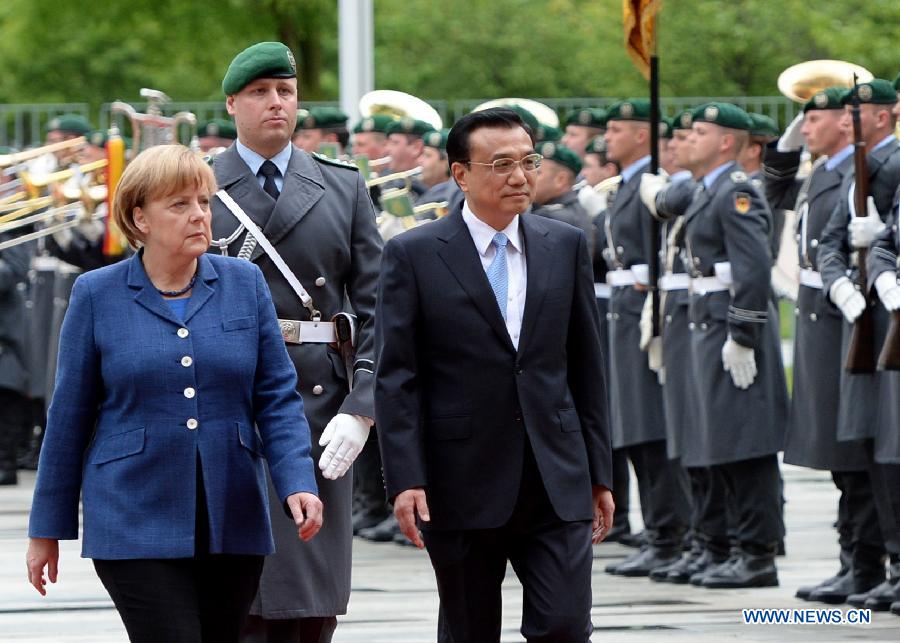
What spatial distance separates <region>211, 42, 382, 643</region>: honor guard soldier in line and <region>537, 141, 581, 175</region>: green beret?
4.88 m

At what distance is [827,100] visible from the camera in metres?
9.67

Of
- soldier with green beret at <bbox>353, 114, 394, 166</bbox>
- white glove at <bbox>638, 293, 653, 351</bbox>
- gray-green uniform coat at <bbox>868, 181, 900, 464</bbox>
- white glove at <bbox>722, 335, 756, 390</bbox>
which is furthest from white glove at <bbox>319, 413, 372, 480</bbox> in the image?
soldier with green beret at <bbox>353, 114, 394, 166</bbox>

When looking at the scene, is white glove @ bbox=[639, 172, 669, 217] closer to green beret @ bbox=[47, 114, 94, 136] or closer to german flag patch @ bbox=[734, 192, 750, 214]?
german flag patch @ bbox=[734, 192, 750, 214]

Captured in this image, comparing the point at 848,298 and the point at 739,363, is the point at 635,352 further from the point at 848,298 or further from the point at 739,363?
the point at 848,298

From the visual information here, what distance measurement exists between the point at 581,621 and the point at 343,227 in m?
1.54

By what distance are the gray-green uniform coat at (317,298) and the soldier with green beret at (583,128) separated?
278 inches

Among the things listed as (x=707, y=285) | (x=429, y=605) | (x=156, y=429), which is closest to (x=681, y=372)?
(x=707, y=285)

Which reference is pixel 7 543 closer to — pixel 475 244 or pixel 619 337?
pixel 619 337

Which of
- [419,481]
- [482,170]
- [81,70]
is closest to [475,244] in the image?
[482,170]

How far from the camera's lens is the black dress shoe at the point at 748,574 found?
992 cm

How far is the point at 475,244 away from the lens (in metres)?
5.99

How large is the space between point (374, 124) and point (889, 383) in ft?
19.5

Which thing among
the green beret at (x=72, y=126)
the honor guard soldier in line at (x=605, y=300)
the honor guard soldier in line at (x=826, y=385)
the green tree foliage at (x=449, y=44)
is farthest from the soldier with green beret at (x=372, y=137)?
the green tree foliage at (x=449, y=44)

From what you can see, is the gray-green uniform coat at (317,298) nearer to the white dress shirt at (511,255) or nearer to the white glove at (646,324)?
the white dress shirt at (511,255)
